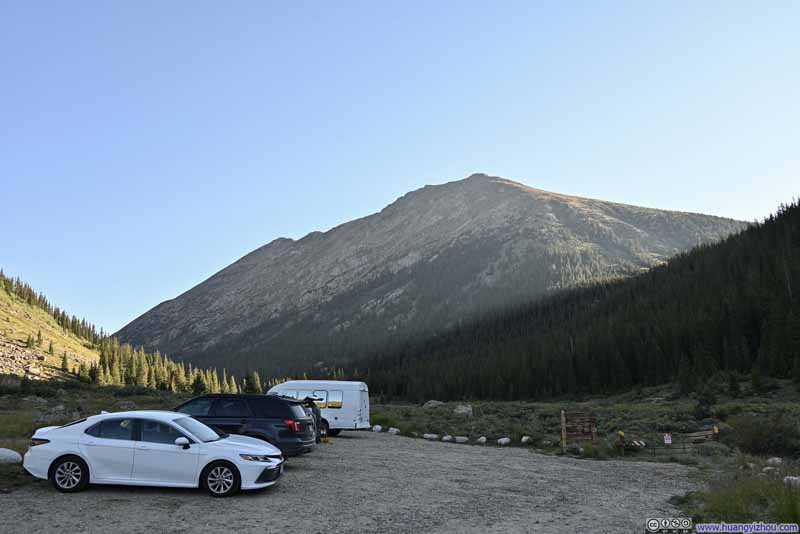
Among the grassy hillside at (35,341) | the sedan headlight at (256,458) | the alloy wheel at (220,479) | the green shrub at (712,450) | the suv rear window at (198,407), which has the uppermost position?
the grassy hillside at (35,341)

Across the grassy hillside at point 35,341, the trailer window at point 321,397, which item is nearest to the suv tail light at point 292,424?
the trailer window at point 321,397

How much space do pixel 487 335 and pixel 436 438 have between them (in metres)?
114

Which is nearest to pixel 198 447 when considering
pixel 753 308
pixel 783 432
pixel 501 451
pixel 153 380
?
pixel 501 451

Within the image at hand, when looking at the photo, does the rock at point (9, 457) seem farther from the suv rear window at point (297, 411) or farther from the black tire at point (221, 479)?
the suv rear window at point (297, 411)

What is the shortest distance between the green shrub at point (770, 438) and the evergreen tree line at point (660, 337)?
39.5 m

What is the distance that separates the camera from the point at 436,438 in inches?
1313

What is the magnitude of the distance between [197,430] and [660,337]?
86900 mm

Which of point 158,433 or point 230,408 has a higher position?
point 230,408

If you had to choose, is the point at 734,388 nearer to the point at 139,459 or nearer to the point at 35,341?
the point at 139,459

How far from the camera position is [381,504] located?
1284 centimetres

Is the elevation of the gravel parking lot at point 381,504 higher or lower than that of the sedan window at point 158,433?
lower

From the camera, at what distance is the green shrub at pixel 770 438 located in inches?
977

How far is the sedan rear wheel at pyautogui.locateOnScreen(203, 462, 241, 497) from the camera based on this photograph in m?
13.2

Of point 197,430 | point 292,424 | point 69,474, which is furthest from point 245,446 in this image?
point 292,424
